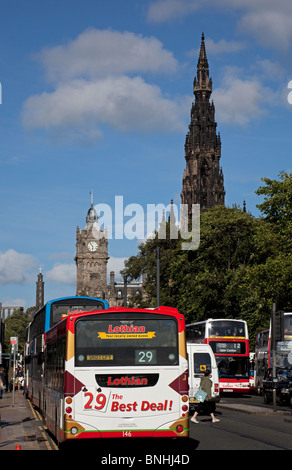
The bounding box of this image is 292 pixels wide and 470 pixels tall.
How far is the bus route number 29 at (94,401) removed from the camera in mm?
14672

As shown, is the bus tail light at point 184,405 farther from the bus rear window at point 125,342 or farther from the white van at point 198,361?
the white van at point 198,361

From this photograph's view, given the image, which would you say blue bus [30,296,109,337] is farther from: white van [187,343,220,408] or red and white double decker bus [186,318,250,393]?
red and white double decker bus [186,318,250,393]

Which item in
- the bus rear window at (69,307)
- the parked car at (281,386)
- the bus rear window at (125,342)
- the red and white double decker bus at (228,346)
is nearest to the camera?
the bus rear window at (125,342)

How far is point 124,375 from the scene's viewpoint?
14898 mm

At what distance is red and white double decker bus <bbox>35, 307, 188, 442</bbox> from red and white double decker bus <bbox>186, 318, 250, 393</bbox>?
26.8 m

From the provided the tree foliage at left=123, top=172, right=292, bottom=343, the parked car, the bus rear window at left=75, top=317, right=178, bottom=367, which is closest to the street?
the bus rear window at left=75, top=317, right=178, bottom=367

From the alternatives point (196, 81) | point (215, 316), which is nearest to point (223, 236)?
point (215, 316)

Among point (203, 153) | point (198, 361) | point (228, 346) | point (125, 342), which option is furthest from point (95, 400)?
point (203, 153)

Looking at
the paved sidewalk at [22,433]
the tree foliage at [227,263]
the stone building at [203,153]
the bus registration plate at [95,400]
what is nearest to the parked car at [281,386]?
the paved sidewalk at [22,433]

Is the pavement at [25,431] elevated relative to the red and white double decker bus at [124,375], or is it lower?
lower

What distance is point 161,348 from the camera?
49.9 feet

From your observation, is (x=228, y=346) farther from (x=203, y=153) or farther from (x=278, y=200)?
(x=203, y=153)

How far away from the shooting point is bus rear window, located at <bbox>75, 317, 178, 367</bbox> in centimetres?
1494

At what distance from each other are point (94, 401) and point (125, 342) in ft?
4.11
